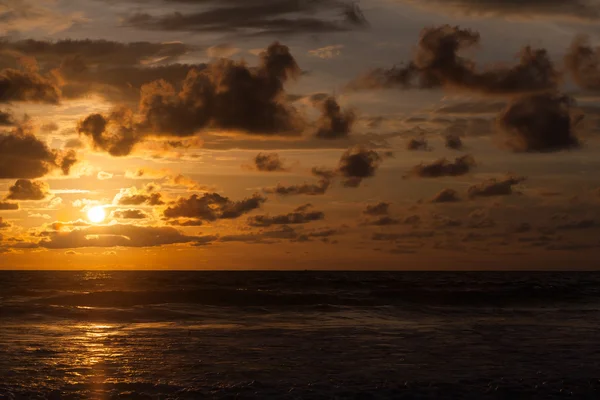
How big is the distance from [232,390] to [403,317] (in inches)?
815

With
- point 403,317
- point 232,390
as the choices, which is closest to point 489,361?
point 232,390

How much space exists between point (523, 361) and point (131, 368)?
11.5 m

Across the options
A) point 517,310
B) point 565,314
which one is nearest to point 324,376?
point 565,314

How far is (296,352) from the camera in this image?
22.0 m

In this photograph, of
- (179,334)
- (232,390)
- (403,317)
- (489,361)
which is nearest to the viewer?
(232,390)

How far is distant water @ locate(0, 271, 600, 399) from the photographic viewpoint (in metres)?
16.6

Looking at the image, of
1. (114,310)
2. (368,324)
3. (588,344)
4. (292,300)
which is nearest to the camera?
(588,344)

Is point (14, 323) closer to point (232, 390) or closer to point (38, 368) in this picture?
point (38, 368)

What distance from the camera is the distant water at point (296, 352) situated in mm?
16562

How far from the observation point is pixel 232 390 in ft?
53.4

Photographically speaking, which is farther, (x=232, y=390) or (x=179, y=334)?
(x=179, y=334)

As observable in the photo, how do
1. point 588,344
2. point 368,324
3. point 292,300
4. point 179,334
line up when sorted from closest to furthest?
1. point 588,344
2. point 179,334
3. point 368,324
4. point 292,300

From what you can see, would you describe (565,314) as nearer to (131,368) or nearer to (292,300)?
(292,300)

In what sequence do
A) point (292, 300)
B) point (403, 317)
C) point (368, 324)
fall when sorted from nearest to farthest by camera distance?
1. point (368, 324)
2. point (403, 317)
3. point (292, 300)
